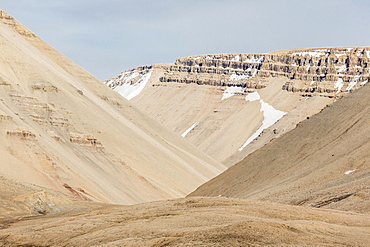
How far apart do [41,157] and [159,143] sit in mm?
38510

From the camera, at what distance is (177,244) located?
21109mm

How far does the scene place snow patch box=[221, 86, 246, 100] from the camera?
18896 centimetres

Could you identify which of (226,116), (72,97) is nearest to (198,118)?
(226,116)

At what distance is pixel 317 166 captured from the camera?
49969 millimetres

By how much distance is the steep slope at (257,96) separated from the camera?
16512 cm

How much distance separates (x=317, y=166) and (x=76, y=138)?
117 feet

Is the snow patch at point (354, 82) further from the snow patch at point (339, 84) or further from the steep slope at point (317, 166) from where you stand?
the steep slope at point (317, 166)

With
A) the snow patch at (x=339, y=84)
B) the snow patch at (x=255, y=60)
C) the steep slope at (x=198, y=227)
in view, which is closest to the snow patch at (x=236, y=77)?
the snow patch at (x=255, y=60)

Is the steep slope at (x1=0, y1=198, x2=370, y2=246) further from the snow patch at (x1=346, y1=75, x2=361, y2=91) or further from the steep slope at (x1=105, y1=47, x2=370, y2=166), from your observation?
the snow patch at (x1=346, y1=75, x2=361, y2=91)

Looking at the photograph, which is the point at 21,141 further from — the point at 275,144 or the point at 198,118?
the point at 198,118

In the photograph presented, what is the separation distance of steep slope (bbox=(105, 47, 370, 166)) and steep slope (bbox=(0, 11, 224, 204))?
2102 inches

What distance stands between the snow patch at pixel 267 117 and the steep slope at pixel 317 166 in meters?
95.5

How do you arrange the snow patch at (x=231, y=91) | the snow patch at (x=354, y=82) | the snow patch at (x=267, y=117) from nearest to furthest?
the snow patch at (x=267, y=117) → the snow patch at (x=354, y=82) → the snow patch at (x=231, y=91)

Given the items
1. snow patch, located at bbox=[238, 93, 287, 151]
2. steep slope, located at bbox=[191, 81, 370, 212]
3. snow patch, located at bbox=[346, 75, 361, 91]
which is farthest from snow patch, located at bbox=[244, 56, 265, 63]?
steep slope, located at bbox=[191, 81, 370, 212]
